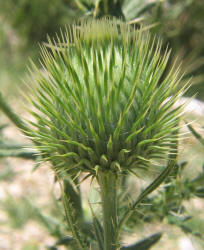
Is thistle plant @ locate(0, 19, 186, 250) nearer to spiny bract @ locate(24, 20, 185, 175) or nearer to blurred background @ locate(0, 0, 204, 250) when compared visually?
spiny bract @ locate(24, 20, 185, 175)

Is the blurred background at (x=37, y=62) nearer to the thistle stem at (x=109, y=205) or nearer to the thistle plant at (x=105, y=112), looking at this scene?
the thistle plant at (x=105, y=112)

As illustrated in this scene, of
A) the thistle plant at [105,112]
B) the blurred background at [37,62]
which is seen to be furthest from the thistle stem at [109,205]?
the blurred background at [37,62]

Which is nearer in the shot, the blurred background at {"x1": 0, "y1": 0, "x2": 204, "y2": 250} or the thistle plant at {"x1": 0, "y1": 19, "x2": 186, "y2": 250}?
the thistle plant at {"x1": 0, "y1": 19, "x2": 186, "y2": 250}

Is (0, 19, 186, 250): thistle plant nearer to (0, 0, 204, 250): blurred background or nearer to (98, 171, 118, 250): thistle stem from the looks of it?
(98, 171, 118, 250): thistle stem

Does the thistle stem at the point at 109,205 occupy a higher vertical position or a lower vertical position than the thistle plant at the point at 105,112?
lower

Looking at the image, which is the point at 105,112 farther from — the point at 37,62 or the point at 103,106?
the point at 37,62

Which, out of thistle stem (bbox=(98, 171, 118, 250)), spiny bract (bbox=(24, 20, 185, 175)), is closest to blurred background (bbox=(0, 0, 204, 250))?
spiny bract (bbox=(24, 20, 185, 175))

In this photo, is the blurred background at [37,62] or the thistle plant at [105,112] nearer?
the thistle plant at [105,112]

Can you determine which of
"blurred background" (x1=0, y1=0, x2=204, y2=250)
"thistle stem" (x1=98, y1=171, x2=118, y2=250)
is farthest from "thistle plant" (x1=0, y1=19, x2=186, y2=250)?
"blurred background" (x1=0, y1=0, x2=204, y2=250)

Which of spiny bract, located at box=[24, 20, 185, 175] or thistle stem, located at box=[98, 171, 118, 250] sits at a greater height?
spiny bract, located at box=[24, 20, 185, 175]
